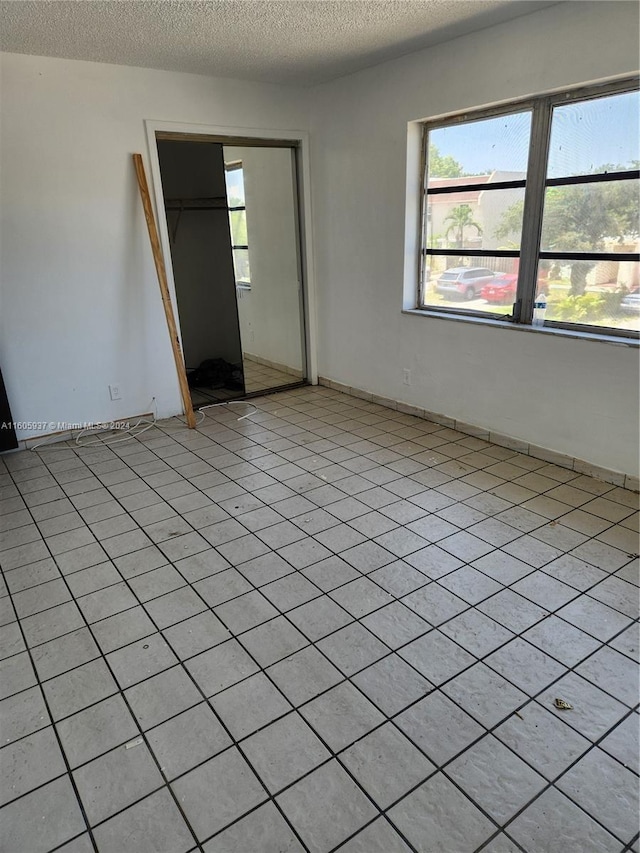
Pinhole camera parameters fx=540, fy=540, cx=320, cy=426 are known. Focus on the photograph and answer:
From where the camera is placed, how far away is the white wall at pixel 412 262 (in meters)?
2.83

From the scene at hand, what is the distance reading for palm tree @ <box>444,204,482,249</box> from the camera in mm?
3557

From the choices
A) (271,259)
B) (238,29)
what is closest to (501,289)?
(238,29)

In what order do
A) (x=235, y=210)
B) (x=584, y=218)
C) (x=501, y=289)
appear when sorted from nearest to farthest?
(x=584, y=218) < (x=501, y=289) < (x=235, y=210)

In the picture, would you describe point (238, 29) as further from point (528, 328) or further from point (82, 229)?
point (528, 328)

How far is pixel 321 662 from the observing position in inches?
74.2

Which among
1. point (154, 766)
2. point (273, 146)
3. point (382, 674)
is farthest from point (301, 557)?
point (273, 146)

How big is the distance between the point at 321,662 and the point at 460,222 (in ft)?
9.70

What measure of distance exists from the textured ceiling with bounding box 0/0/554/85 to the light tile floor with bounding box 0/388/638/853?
8.07 feet

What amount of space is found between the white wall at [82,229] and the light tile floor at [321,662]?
959 millimetres

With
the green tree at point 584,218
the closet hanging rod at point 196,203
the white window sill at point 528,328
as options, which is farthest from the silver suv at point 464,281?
the closet hanging rod at point 196,203

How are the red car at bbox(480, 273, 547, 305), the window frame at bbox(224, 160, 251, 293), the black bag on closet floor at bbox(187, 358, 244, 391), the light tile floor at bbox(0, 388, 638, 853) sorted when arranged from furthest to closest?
1. the black bag on closet floor at bbox(187, 358, 244, 391)
2. the window frame at bbox(224, 160, 251, 293)
3. the red car at bbox(480, 273, 547, 305)
4. the light tile floor at bbox(0, 388, 638, 853)

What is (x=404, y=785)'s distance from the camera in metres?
1.47

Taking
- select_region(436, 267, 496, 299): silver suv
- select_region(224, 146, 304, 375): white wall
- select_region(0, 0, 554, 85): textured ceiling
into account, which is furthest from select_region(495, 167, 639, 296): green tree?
select_region(224, 146, 304, 375): white wall

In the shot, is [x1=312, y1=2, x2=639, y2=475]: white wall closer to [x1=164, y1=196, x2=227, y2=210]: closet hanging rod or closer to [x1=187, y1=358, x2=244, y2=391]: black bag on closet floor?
[x1=187, y1=358, x2=244, y2=391]: black bag on closet floor
